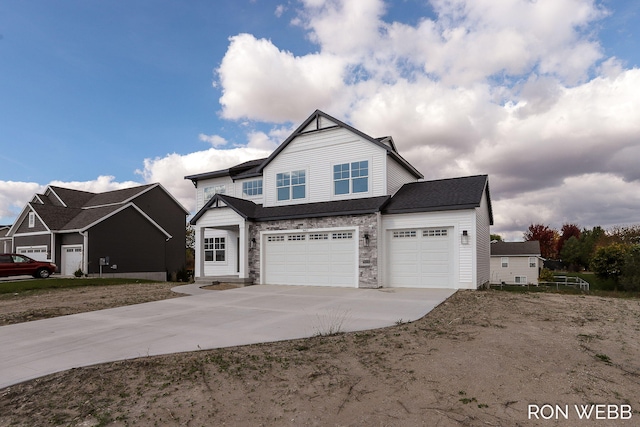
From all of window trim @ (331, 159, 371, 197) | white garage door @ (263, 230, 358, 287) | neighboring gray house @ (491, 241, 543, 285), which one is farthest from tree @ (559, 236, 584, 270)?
white garage door @ (263, 230, 358, 287)

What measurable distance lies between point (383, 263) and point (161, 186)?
2471 centimetres

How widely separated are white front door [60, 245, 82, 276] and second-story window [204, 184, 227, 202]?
10.4m

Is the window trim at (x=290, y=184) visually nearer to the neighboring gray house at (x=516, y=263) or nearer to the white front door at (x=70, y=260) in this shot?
the white front door at (x=70, y=260)

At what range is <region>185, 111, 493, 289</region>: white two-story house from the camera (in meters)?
15.4

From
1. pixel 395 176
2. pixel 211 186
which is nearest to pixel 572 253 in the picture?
pixel 395 176

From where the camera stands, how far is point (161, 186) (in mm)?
33844

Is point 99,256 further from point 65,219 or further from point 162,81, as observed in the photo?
point 162,81

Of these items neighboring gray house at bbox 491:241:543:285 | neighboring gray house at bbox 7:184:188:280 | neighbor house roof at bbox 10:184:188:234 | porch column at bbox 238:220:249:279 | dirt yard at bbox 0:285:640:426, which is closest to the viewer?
dirt yard at bbox 0:285:640:426

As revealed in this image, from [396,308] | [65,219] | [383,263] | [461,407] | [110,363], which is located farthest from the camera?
[65,219]

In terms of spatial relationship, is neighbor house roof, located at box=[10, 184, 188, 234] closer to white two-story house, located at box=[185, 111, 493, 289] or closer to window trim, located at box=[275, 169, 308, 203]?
white two-story house, located at box=[185, 111, 493, 289]

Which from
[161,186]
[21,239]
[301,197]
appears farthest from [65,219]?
[301,197]

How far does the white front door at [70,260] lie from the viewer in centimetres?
2648

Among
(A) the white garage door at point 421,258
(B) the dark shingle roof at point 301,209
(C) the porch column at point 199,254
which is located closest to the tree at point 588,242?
(A) the white garage door at point 421,258

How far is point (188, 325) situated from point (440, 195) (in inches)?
452
